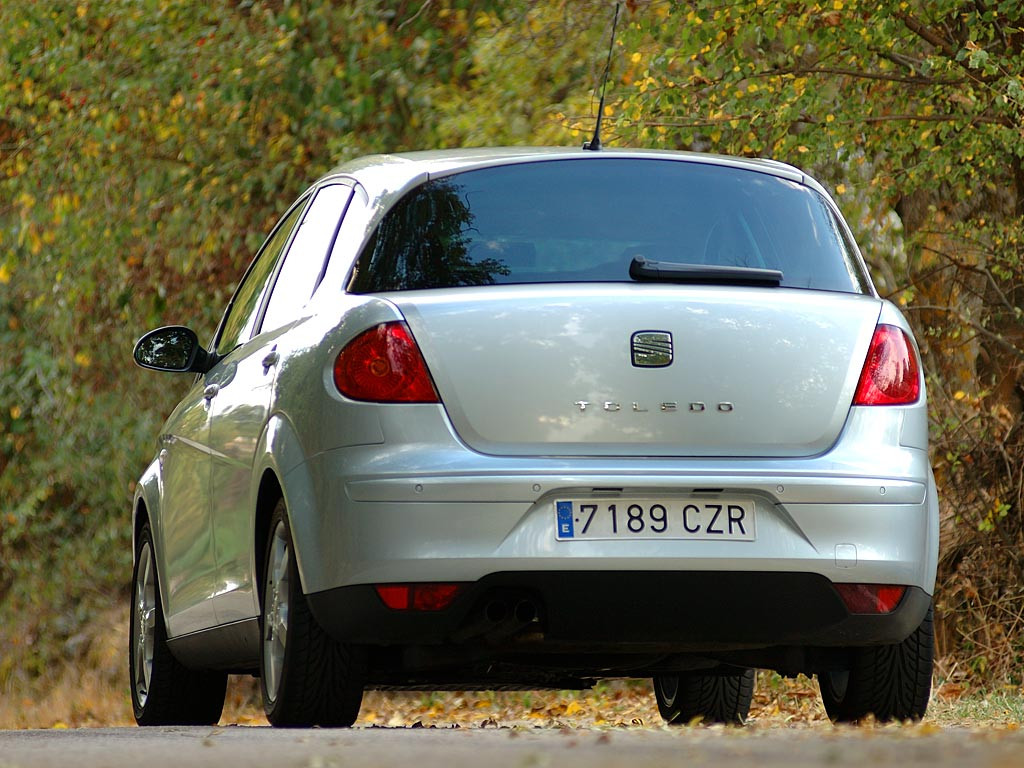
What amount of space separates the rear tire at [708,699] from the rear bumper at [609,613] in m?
2.59

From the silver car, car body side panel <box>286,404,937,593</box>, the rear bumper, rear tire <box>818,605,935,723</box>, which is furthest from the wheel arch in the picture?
rear tire <box>818,605,935,723</box>

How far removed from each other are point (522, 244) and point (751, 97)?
195 inches

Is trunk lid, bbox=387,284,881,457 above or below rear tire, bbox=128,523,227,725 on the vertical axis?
above

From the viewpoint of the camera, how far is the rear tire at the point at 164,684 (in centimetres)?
773

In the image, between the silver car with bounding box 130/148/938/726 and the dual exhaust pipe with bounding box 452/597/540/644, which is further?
the dual exhaust pipe with bounding box 452/597/540/644

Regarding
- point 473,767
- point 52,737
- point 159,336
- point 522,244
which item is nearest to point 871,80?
point 159,336

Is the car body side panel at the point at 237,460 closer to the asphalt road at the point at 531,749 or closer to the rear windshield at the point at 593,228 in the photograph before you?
the rear windshield at the point at 593,228

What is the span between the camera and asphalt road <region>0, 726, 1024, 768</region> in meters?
4.03

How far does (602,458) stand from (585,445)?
0.06 meters

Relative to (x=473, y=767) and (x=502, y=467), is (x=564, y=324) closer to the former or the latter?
(x=502, y=467)

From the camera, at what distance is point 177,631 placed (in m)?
7.42

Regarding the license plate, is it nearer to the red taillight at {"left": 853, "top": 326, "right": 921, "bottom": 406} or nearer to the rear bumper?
the rear bumper

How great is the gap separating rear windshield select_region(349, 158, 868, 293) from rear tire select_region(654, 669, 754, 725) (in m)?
2.56

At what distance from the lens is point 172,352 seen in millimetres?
7477
